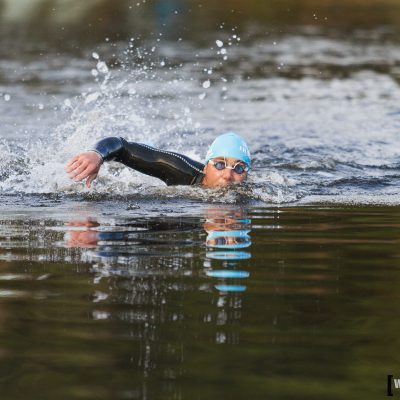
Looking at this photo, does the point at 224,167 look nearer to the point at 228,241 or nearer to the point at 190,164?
the point at 190,164

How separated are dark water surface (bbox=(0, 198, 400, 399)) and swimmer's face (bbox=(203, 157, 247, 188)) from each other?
8.97 ft

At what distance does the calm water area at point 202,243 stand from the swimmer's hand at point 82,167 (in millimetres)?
324

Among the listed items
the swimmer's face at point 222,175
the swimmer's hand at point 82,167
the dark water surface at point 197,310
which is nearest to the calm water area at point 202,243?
the dark water surface at point 197,310

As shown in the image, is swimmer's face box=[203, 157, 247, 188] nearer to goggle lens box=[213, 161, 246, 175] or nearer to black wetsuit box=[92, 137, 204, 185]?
goggle lens box=[213, 161, 246, 175]

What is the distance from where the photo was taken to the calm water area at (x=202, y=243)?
442cm

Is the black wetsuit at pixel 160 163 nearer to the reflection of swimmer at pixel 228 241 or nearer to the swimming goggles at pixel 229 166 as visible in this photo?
the swimming goggles at pixel 229 166

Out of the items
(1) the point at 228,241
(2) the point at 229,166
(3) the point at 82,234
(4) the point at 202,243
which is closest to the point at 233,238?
(1) the point at 228,241

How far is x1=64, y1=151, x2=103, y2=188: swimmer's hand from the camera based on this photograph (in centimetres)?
984

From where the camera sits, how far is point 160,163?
11.8m

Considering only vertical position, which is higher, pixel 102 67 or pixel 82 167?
pixel 102 67

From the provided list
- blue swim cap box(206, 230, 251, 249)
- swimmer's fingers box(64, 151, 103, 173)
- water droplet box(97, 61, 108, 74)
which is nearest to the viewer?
blue swim cap box(206, 230, 251, 249)

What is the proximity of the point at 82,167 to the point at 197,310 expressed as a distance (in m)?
4.70

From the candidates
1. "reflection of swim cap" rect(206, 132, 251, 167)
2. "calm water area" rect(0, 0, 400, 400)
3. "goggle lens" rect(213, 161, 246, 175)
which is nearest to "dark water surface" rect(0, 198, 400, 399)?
"calm water area" rect(0, 0, 400, 400)

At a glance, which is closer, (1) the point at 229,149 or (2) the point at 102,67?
(1) the point at 229,149
